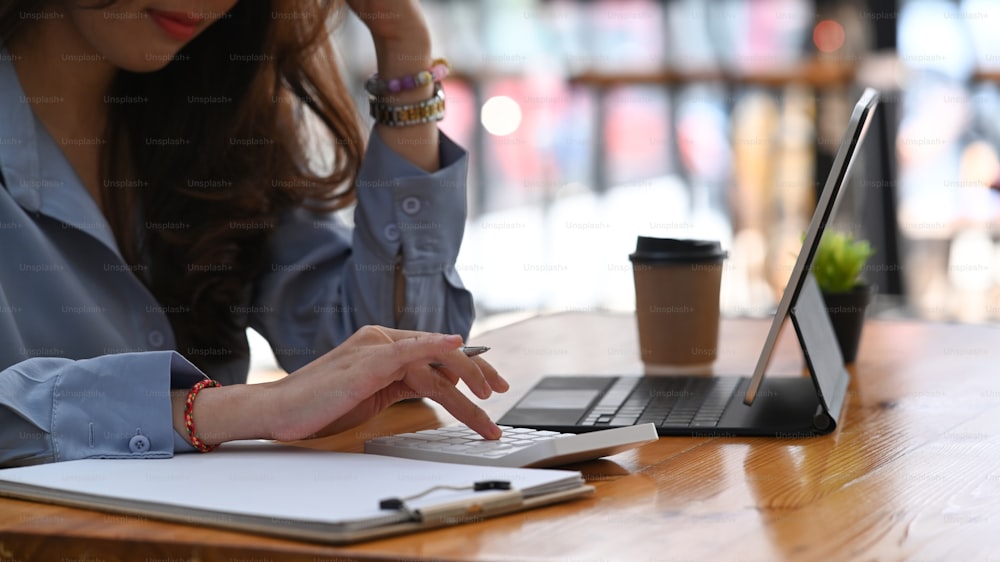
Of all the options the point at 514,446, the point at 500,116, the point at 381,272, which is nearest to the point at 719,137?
the point at 500,116

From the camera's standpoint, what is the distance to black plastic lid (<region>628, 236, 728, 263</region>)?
131 centimetres

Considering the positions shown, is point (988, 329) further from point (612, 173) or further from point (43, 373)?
point (612, 173)

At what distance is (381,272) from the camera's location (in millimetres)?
1438

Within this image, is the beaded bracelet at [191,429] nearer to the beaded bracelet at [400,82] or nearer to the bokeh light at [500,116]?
the beaded bracelet at [400,82]

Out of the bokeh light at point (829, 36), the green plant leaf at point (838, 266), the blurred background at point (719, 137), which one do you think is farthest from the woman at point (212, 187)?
the bokeh light at point (829, 36)

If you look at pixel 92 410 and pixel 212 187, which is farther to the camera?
pixel 212 187

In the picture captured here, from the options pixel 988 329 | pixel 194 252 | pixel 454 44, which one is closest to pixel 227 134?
pixel 194 252

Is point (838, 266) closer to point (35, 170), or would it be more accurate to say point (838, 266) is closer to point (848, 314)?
point (848, 314)

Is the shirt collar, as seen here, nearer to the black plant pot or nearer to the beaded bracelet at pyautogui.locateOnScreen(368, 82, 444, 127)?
the beaded bracelet at pyautogui.locateOnScreen(368, 82, 444, 127)

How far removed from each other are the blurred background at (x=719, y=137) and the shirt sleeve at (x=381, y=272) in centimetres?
216

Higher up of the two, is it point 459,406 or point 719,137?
point 719,137

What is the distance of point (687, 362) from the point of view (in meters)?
1.34

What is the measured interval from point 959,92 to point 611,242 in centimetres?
Result: 131

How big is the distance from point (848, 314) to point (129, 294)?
86 centimetres
